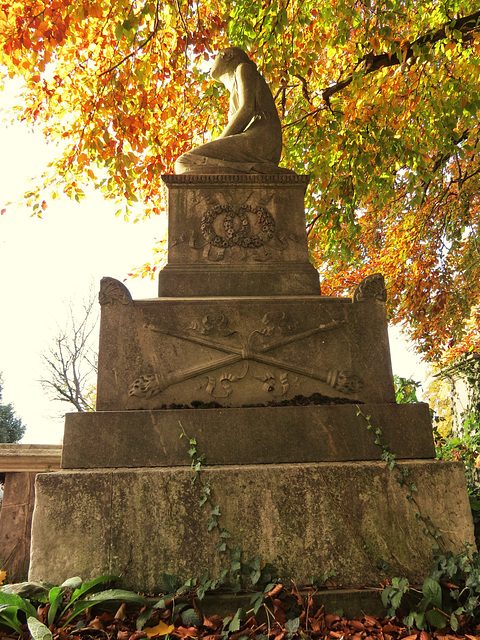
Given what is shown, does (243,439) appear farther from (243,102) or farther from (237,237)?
(243,102)

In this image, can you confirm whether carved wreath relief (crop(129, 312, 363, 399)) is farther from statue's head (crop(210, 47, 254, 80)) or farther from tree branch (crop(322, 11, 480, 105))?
tree branch (crop(322, 11, 480, 105))

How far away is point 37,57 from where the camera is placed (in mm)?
5312

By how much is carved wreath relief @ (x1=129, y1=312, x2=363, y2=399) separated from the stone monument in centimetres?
1

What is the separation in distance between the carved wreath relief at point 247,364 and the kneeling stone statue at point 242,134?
165cm

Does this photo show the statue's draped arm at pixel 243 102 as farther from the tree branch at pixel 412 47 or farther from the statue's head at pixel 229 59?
the tree branch at pixel 412 47

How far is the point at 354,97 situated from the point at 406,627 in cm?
700

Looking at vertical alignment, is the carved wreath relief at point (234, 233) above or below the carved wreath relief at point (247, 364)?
above

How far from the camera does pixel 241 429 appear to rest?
11.1 ft

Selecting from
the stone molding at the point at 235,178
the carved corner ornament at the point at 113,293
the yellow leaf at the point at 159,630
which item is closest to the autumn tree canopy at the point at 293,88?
the stone molding at the point at 235,178

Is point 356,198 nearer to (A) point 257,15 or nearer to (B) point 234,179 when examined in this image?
(A) point 257,15

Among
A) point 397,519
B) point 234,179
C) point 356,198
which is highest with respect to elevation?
point 356,198

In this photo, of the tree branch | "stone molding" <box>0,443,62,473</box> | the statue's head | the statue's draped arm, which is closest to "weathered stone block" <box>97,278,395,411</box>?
"stone molding" <box>0,443,62,473</box>

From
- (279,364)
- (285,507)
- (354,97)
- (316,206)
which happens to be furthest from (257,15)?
(285,507)

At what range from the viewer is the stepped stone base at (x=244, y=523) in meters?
3.00
